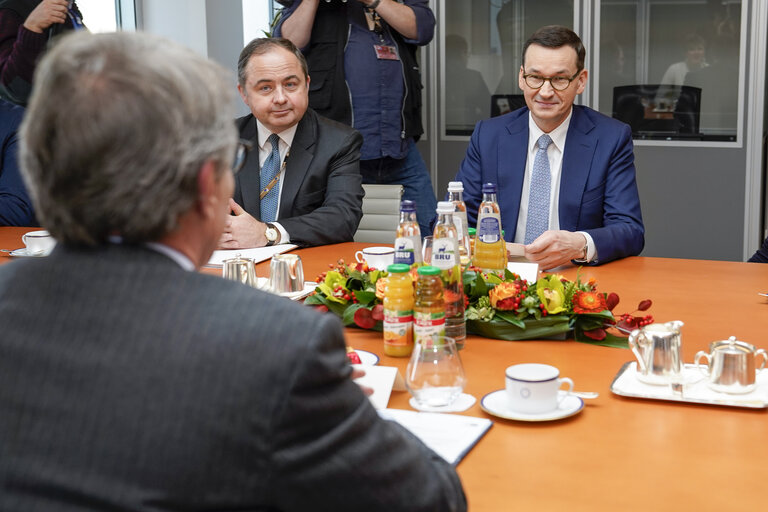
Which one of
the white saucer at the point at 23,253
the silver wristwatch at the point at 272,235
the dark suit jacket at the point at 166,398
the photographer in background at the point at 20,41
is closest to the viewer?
the dark suit jacket at the point at 166,398

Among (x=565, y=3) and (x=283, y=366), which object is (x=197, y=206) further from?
(x=565, y=3)

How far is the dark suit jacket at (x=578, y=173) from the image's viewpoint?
119 inches

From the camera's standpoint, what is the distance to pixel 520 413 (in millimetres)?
1438

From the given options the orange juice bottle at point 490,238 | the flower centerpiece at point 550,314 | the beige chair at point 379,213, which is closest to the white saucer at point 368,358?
the flower centerpiece at point 550,314

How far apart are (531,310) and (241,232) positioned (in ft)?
4.28

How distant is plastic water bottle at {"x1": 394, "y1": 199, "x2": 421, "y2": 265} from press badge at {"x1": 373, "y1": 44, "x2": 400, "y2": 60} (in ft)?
8.46

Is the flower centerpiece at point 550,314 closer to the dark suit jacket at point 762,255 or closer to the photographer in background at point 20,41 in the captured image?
the dark suit jacket at point 762,255

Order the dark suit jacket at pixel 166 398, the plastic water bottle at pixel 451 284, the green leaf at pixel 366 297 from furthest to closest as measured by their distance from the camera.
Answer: the green leaf at pixel 366 297 → the plastic water bottle at pixel 451 284 → the dark suit jacket at pixel 166 398

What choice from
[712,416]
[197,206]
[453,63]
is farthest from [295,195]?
[453,63]

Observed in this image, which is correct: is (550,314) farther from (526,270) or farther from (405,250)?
(526,270)

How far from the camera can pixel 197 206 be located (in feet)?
3.09

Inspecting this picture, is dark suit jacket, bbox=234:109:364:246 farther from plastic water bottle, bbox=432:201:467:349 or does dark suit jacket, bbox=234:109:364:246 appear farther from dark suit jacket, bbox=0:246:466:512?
dark suit jacket, bbox=0:246:466:512

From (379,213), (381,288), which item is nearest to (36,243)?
(379,213)

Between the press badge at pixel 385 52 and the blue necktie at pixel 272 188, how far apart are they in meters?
1.40
